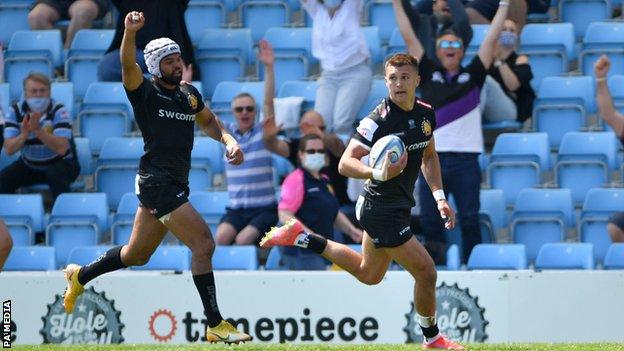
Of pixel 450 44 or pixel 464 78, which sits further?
pixel 464 78

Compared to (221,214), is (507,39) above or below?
above

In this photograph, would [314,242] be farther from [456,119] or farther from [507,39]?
[507,39]

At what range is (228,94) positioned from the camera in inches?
679

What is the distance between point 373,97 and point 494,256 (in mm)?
2803

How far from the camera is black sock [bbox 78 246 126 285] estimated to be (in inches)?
460

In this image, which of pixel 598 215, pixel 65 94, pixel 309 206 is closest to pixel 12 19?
pixel 65 94

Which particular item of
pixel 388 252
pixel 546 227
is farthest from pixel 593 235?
pixel 388 252

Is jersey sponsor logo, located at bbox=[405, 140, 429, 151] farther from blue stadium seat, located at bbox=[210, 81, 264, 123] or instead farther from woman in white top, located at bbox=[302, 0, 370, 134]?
blue stadium seat, located at bbox=[210, 81, 264, 123]

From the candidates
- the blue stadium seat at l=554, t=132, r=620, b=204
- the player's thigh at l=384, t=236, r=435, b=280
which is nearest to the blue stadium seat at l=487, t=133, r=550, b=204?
the blue stadium seat at l=554, t=132, r=620, b=204

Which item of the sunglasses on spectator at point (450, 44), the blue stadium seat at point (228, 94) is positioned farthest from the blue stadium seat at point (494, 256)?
the blue stadium seat at point (228, 94)

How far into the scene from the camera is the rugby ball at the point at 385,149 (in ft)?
35.8

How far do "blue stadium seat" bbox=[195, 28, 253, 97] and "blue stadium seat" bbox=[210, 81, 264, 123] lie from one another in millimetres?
566

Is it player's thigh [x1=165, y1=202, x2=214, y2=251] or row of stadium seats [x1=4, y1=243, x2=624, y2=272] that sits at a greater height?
player's thigh [x1=165, y1=202, x2=214, y2=251]

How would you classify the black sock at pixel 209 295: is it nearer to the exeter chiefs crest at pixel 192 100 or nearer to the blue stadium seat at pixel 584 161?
the exeter chiefs crest at pixel 192 100
